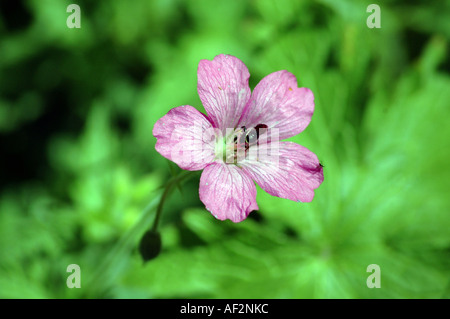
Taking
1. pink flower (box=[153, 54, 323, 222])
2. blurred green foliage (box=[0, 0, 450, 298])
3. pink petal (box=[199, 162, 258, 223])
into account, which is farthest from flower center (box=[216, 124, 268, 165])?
blurred green foliage (box=[0, 0, 450, 298])

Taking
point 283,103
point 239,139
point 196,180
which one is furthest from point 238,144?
point 196,180

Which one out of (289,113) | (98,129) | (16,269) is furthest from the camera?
(98,129)

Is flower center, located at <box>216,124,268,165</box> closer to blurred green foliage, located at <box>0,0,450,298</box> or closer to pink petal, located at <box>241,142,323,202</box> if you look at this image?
pink petal, located at <box>241,142,323,202</box>

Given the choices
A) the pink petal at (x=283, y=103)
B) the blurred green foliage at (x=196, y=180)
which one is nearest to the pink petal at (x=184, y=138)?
the pink petal at (x=283, y=103)

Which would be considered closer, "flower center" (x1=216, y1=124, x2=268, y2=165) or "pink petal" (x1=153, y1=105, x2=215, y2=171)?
"pink petal" (x1=153, y1=105, x2=215, y2=171)

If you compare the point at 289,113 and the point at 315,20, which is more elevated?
the point at 315,20

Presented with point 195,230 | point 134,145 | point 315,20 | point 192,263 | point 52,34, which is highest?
point 52,34

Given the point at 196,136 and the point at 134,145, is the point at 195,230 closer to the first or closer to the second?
the point at 196,136

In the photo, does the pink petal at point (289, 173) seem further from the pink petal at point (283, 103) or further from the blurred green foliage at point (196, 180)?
the blurred green foliage at point (196, 180)
